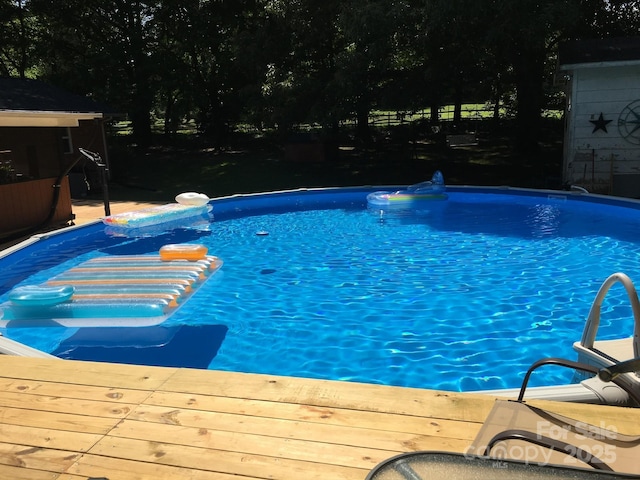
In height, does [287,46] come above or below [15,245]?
above

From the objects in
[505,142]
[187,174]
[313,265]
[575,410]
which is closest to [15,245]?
[313,265]

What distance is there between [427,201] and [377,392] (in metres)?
9.83

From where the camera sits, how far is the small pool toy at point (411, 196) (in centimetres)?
1208

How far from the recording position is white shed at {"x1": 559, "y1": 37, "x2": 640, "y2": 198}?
1150cm

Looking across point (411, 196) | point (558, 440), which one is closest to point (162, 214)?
point (411, 196)

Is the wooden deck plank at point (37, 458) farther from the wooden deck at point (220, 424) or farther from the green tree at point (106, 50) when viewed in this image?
the green tree at point (106, 50)

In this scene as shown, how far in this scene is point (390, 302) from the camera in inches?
244

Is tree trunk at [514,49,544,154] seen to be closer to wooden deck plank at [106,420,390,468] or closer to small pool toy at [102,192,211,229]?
small pool toy at [102,192,211,229]

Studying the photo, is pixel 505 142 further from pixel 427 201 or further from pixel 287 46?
pixel 427 201

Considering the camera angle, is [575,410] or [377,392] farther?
[377,392]

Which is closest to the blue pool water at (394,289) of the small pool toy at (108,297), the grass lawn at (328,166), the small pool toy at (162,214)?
the small pool toy at (162,214)

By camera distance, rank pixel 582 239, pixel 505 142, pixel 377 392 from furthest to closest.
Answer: pixel 505 142 < pixel 582 239 < pixel 377 392

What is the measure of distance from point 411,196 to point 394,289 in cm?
583

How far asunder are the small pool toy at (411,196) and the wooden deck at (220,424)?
9335 millimetres
